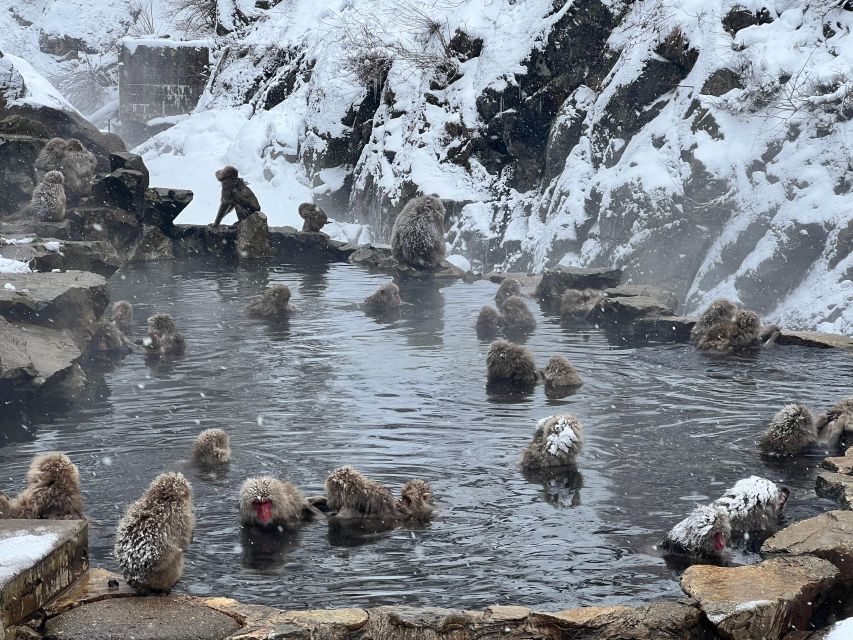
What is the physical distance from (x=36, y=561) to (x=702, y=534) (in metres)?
3.56

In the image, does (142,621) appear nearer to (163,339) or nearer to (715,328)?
(163,339)

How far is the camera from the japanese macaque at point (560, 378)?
975cm

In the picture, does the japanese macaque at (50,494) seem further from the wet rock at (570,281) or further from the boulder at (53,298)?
the wet rock at (570,281)

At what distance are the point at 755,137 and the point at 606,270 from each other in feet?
12.2

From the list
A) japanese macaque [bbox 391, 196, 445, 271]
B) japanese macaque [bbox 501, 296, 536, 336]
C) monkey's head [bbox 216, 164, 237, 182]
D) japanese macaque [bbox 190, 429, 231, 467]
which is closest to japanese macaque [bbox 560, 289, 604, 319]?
japanese macaque [bbox 501, 296, 536, 336]

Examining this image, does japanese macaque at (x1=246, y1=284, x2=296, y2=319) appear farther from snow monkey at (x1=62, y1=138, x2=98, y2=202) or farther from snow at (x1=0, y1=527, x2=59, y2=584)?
snow at (x1=0, y1=527, x2=59, y2=584)

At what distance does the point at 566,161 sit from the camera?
65.6 ft

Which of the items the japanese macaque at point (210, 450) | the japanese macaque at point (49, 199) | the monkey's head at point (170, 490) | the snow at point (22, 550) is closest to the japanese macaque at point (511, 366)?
the japanese macaque at point (210, 450)

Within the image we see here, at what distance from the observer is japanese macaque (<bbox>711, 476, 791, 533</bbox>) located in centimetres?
601

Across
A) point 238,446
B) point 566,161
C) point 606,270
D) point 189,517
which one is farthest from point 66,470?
point 566,161

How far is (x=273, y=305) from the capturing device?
44.5 feet

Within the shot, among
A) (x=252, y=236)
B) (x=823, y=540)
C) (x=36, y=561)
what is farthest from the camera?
(x=252, y=236)

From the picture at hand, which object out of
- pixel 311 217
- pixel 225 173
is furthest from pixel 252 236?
pixel 225 173

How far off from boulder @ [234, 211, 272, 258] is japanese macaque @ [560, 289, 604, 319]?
7.45 m
